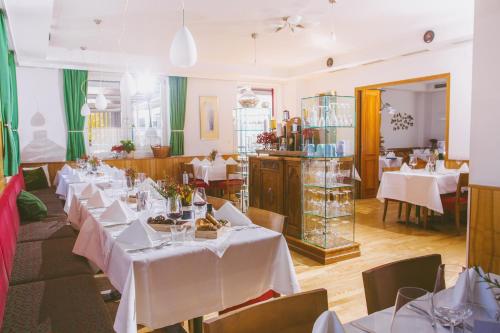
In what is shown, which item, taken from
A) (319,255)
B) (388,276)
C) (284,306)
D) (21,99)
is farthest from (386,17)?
(21,99)

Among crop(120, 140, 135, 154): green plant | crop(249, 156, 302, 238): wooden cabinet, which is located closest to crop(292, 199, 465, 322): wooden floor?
crop(249, 156, 302, 238): wooden cabinet

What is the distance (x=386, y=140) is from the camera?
11.9 meters

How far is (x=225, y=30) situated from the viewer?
19.9 feet

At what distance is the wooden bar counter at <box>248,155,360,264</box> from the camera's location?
168 inches

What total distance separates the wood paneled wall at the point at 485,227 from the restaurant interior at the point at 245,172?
11 mm

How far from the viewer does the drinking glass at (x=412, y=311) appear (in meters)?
1.02

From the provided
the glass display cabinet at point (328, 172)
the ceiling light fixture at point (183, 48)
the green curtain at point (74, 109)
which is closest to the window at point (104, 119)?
the green curtain at point (74, 109)

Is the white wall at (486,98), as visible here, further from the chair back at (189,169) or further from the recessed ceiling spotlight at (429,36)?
the chair back at (189,169)

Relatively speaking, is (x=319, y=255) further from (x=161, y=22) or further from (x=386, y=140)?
(x=386, y=140)

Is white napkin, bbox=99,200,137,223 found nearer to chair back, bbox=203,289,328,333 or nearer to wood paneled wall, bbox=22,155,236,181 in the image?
chair back, bbox=203,289,328,333

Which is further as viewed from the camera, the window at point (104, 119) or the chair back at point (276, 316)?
the window at point (104, 119)

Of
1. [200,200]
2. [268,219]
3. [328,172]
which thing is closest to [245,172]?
[328,172]

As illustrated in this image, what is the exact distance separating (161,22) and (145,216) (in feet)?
12.7

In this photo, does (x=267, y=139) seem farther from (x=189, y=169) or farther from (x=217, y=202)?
(x=189, y=169)
